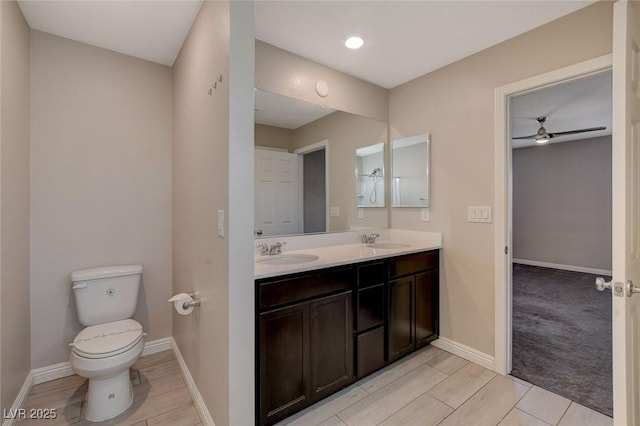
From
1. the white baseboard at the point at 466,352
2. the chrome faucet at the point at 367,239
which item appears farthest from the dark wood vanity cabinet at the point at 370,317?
the white baseboard at the point at 466,352

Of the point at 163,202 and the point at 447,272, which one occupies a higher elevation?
the point at 163,202

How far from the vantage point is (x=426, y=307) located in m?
2.44

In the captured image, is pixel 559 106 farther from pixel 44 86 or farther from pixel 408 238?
pixel 44 86

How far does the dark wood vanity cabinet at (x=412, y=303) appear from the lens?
215 cm

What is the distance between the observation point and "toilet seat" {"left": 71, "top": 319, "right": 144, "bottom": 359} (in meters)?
1.61

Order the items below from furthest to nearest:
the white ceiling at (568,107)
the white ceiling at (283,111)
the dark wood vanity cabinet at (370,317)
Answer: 1. the white ceiling at (568,107)
2. the white ceiling at (283,111)
3. the dark wood vanity cabinet at (370,317)

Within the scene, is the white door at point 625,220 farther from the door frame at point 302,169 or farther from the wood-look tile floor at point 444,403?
the door frame at point 302,169

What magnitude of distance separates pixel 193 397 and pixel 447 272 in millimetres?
2154

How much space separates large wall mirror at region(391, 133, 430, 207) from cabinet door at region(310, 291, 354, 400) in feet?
4.31

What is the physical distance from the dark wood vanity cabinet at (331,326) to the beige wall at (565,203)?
487 centimetres

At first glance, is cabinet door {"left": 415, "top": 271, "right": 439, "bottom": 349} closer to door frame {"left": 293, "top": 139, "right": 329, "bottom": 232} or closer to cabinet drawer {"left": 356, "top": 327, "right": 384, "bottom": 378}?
cabinet drawer {"left": 356, "top": 327, "right": 384, "bottom": 378}

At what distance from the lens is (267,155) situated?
2.27m

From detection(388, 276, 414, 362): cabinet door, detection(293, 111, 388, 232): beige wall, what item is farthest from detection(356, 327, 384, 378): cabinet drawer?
detection(293, 111, 388, 232): beige wall

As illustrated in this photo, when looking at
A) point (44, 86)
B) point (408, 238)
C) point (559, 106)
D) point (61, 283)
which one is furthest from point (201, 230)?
point (559, 106)
